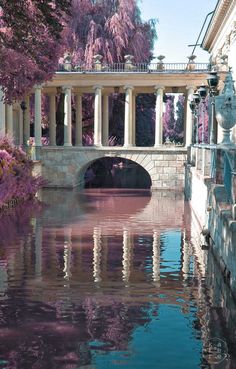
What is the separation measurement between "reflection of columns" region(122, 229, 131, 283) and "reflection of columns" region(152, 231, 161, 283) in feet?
1.69

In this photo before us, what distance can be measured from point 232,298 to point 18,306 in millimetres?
3393

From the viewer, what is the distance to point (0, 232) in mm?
15719

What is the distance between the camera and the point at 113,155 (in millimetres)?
35344

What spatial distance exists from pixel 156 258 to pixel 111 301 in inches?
147

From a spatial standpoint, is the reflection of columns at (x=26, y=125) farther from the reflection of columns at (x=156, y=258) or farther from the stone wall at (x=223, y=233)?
the stone wall at (x=223, y=233)

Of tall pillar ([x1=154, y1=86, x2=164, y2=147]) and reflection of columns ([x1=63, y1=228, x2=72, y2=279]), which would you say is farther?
tall pillar ([x1=154, y1=86, x2=164, y2=147])

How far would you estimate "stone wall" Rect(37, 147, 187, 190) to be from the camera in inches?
1380

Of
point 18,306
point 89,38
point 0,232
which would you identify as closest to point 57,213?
point 0,232

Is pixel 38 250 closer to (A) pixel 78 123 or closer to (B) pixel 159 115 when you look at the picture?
(B) pixel 159 115

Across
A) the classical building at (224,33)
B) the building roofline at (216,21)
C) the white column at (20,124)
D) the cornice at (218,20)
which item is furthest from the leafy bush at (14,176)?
the building roofline at (216,21)

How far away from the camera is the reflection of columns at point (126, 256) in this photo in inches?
427

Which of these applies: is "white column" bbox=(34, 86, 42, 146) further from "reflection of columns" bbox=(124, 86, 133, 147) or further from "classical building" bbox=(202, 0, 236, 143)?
"classical building" bbox=(202, 0, 236, 143)

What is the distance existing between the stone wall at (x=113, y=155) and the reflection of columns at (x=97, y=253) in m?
18.3

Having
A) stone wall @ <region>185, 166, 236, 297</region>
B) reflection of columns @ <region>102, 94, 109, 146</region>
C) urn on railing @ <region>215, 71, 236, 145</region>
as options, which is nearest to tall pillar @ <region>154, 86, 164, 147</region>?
reflection of columns @ <region>102, 94, 109, 146</region>
